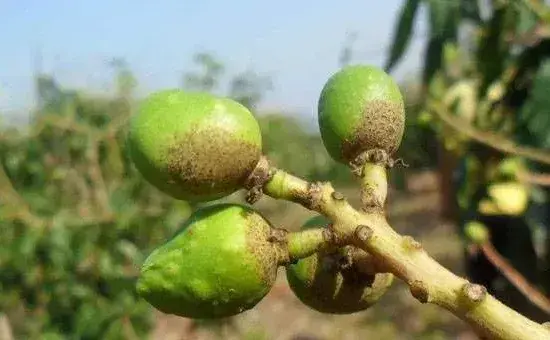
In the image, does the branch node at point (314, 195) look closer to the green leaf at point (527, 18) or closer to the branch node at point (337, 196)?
the branch node at point (337, 196)

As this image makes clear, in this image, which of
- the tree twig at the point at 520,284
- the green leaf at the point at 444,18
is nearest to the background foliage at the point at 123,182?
the green leaf at the point at 444,18

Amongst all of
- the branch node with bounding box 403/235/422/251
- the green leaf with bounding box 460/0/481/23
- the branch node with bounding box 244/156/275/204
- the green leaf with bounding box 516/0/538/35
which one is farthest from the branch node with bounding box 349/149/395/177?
the green leaf with bounding box 460/0/481/23

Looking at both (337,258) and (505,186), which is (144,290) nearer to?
(337,258)

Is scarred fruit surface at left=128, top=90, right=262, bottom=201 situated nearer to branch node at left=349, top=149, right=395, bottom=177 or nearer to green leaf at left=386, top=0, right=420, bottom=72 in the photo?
branch node at left=349, top=149, right=395, bottom=177

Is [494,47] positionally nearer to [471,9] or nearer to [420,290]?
[471,9]

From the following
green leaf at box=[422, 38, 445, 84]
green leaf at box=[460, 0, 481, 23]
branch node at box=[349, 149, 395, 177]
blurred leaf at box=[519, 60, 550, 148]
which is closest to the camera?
branch node at box=[349, 149, 395, 177]
